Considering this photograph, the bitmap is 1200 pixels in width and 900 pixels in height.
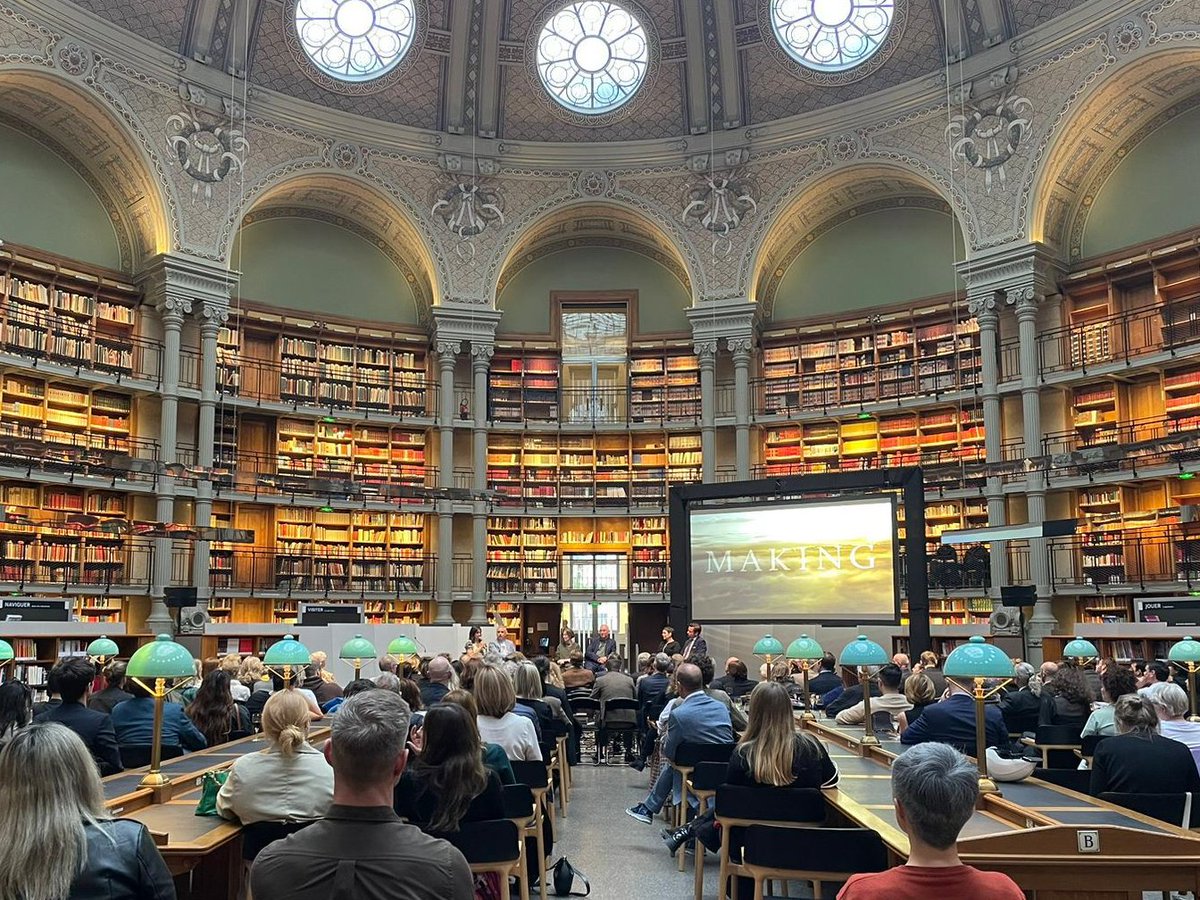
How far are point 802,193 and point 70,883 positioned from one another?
19365 millimetres

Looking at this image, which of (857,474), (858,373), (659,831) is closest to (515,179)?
(858,373)

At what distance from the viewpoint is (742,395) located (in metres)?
20.4

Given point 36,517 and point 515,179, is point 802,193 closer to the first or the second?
point 515,179

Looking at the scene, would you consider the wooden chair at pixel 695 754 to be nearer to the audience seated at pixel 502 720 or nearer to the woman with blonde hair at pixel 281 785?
the audience seated at pixel 502 720

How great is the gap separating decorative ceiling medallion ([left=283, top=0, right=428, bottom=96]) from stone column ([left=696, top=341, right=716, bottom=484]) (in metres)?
7.73

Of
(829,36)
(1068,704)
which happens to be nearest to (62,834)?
(1068,704)

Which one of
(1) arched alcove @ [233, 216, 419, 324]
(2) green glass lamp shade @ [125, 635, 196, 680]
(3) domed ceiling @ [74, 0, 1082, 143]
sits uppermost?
(3) domed ceiling @ [74, 0, 1082, 143]

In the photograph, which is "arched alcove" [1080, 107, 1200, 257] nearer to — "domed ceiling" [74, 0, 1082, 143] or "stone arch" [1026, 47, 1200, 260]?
"stone arch" [1026, 47, 1200, 260]

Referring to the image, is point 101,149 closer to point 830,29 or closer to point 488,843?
point 830,29

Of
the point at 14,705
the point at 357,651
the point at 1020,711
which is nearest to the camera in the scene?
the point at 14,705

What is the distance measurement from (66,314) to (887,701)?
14.8 meters

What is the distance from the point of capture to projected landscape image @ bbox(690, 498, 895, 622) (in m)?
15.4

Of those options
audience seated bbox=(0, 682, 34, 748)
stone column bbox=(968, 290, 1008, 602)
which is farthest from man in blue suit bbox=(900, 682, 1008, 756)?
stone column bbox=(968, 290, 1008, 602)

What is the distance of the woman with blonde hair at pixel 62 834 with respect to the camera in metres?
2.23
